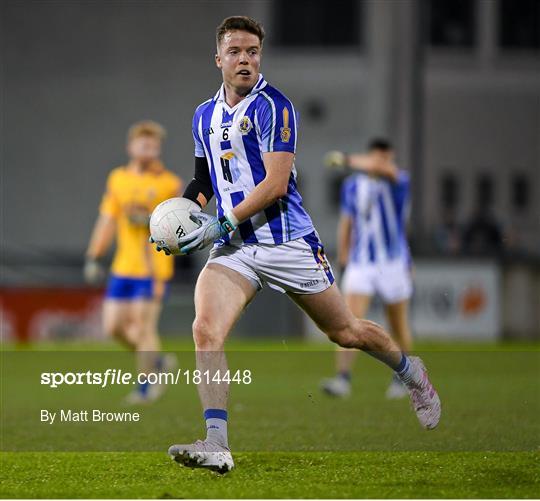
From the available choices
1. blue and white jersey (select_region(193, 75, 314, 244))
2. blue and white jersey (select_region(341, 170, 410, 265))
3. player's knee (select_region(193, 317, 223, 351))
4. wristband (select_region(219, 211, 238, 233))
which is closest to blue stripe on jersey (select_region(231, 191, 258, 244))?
blue and white jersey (select_region(193, 75, 314, 244))

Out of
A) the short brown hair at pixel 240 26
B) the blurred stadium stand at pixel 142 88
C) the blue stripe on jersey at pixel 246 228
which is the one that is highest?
the short brown hair at pixel 240 26

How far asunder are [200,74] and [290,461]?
925 inches

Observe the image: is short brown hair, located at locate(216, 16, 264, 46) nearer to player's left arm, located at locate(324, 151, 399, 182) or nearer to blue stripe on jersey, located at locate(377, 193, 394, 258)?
player's left arm, located at locate(324, 151, 399, 182)

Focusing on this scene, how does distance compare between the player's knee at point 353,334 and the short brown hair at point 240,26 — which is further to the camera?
the player's knee at point 353,334

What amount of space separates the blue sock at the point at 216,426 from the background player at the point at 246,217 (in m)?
0.01

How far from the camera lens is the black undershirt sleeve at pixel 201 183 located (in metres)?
7.34

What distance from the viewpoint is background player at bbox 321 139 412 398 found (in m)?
12.2

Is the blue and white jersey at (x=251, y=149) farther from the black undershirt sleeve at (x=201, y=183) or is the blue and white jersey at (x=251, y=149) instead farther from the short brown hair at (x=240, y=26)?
the short brown hair at (x=240, y=26)

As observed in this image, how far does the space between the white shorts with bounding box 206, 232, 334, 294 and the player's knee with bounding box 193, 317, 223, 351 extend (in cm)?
45

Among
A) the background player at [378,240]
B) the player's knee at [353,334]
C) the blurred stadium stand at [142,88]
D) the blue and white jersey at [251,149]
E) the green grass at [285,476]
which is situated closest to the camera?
the green grass at [285,476]

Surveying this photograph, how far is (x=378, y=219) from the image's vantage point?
1243 cm

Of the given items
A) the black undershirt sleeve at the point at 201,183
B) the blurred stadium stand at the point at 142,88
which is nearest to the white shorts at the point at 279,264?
the black undershirt sleeve at the point at 201,183

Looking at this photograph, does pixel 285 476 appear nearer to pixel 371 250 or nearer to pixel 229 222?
pixel 229 222

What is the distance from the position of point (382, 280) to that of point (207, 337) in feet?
18.9
